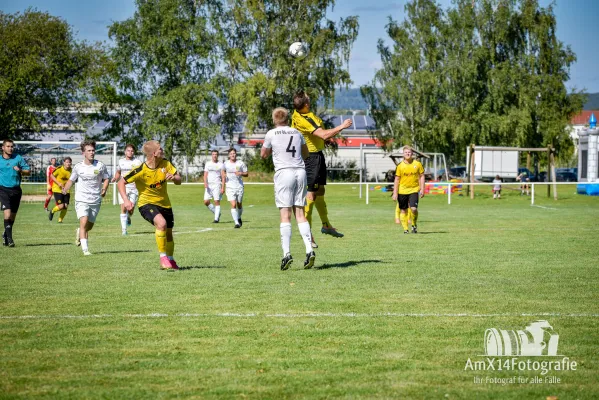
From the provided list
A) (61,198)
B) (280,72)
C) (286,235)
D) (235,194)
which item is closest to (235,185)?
(235,194)

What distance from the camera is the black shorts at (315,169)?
12.9m

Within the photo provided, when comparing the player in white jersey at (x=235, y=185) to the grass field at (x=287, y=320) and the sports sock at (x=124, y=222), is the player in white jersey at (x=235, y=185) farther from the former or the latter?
the grass field at (x=287, y=320)

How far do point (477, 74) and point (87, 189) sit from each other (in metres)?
51.5

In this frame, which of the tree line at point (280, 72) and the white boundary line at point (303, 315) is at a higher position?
the tree line at point (280, 72)

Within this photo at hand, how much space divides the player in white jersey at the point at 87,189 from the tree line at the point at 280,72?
41.4m

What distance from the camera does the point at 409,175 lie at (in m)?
20.4

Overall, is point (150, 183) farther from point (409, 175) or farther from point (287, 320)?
point (409, 175)

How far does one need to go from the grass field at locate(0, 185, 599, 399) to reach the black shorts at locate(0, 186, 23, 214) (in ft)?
6.85

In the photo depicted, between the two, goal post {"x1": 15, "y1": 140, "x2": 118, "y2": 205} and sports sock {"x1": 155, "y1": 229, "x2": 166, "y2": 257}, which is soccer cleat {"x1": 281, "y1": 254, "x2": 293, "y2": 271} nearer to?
sports sock {"x1": 155, "y1": 229, "x2": 166, "y2": 257}

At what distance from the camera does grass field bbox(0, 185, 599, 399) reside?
5.53 meters

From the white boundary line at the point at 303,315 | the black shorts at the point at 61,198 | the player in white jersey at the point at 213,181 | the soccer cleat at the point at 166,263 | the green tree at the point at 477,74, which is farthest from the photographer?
the green tree at the point at 477,74

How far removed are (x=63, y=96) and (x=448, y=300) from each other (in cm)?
5844

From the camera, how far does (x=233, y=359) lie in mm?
6172

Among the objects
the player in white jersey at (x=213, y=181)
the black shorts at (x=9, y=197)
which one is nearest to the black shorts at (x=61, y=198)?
the player in white jersey at (x=213, y=181)
